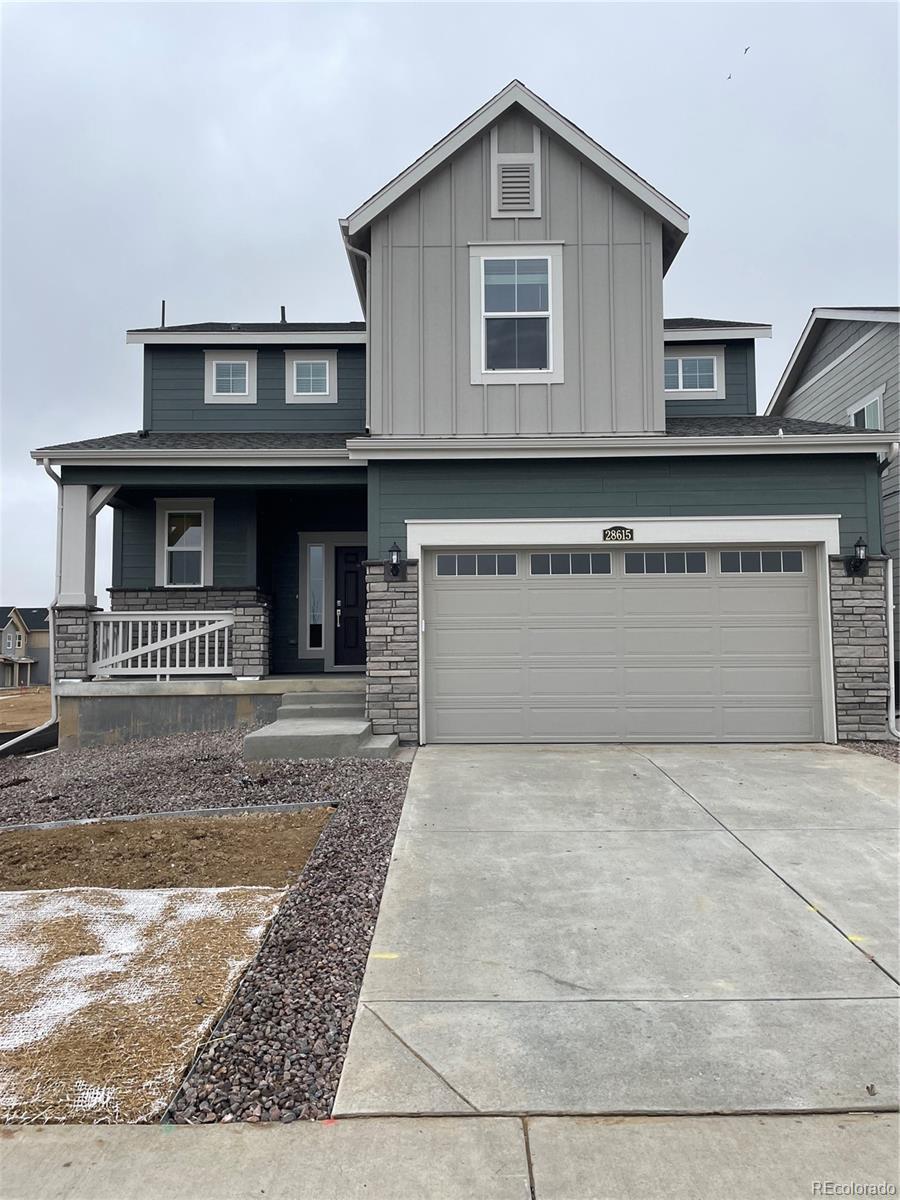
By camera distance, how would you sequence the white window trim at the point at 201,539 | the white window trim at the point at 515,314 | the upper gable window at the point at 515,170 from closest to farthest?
the white window trim at the point at 515,314 < the upper gable window at the point at 515,170 < the white window trim at the point at 201,539

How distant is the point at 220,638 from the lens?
1041 cm

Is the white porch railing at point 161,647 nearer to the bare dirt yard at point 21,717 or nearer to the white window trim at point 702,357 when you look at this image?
the bare dirt yard at point 21,717

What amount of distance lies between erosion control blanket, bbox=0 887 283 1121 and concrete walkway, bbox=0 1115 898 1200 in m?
0.17

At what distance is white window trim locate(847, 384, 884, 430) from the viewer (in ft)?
41.7

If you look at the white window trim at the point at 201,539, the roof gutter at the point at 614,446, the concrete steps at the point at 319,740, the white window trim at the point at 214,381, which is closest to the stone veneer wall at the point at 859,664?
the roof gutter at the point at 614,446

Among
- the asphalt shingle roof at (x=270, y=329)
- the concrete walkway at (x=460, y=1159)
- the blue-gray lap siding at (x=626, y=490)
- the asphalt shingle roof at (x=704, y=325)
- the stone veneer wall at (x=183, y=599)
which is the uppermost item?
the asphalt shingle roof at (x=704, y=325)

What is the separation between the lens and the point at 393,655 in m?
8.52

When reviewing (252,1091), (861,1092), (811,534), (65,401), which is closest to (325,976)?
(252,1091)

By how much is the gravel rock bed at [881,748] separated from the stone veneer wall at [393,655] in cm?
500

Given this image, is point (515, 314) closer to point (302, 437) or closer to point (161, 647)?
point (302, 437)

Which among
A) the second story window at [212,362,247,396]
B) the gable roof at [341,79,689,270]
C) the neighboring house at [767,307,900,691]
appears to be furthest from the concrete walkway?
the second story window at [212,362,247,396]

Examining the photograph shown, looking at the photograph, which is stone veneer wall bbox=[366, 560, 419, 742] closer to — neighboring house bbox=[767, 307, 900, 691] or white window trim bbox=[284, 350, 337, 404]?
white window trim bbox=[284, 350, 337, 404]

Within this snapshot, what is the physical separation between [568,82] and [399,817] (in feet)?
50.6

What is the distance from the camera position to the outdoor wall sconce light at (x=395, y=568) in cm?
854
